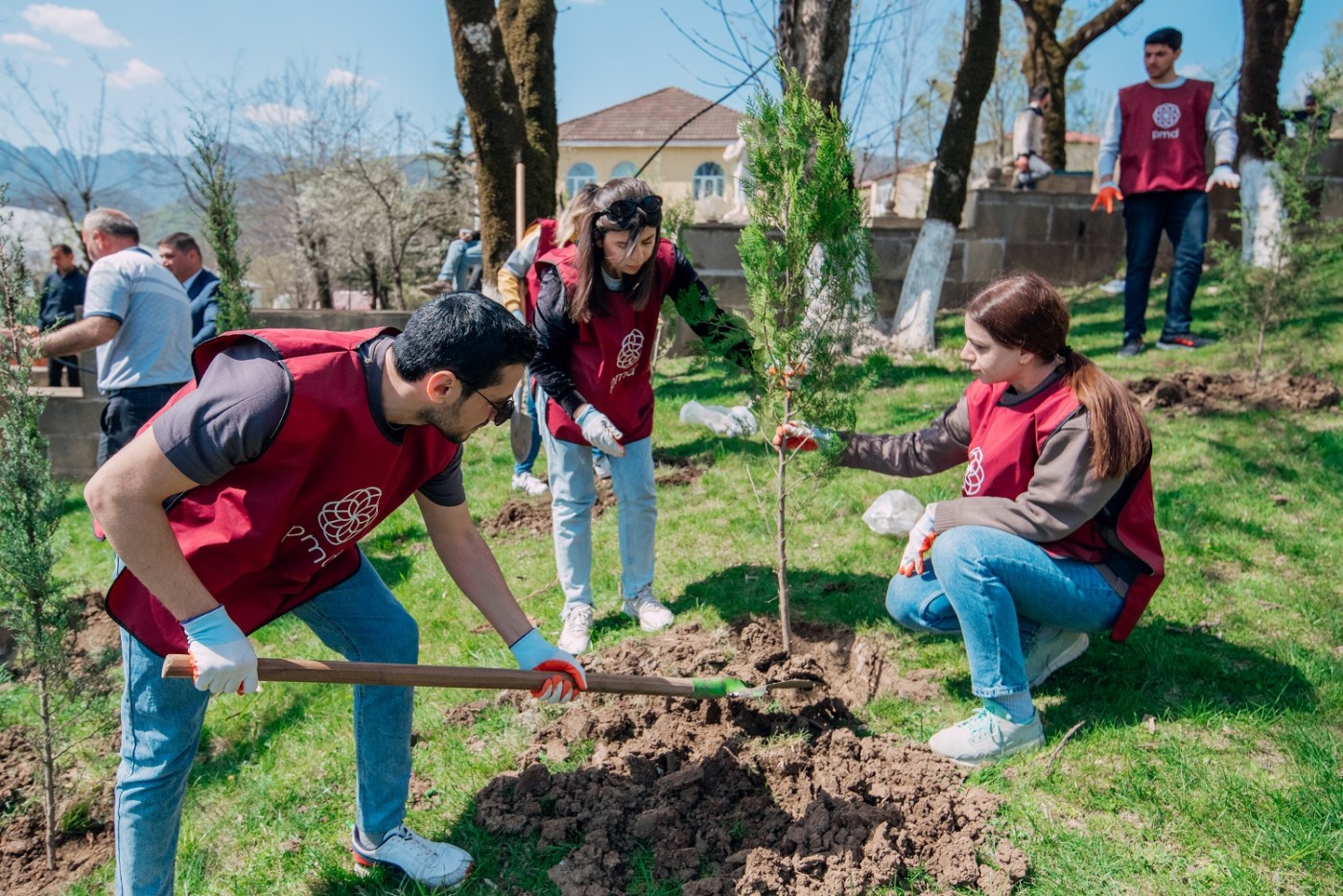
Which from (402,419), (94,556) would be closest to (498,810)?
(402,419)

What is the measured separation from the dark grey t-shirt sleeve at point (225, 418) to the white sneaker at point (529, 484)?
4200 millimetres

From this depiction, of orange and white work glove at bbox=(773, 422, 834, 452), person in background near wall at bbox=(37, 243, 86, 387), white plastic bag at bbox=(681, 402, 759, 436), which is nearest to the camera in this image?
orange and white work glove at bbox=(773, 422, 834, 452)

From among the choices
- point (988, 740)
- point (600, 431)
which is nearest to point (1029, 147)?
point (600, 431)

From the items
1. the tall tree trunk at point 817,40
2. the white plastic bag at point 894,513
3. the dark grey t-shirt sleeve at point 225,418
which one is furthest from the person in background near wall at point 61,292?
the dark grey t-shirt sleeve at point 225,418

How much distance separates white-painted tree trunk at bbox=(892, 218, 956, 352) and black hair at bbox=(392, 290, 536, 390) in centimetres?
765

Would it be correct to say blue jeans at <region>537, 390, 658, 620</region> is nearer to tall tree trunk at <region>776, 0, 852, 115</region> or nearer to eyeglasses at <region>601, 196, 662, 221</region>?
eyeglasses at <region>601, 196, 662, 221</region>

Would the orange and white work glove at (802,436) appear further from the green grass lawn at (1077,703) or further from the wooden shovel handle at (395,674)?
the wooden shovel handle at (395,674)

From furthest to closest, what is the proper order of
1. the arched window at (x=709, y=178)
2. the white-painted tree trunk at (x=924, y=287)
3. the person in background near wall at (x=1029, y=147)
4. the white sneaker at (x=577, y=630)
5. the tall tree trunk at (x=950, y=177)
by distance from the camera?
the arched window at (x=709, y=178) < the person in background near wall at (x=1029, y=147) < the white-painted tree trunk at (x=924, y=287) < the tall tree trunk at (x=950, y=177) < the white sneaker at (x=577, y=630)

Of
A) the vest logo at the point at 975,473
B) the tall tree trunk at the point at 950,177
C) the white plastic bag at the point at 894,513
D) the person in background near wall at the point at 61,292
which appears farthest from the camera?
the person in background near wall at the point at 61,292

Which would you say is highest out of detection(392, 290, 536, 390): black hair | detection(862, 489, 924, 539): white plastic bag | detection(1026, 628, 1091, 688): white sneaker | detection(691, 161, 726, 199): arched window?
detection(691, 161, 726, 199): arched window

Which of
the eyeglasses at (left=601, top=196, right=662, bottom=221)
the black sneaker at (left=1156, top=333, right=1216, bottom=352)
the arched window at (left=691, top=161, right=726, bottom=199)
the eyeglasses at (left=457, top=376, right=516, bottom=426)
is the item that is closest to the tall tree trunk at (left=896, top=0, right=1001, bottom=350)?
the black sneaker at (left=1156, top=333, right=1216, bottom=352)

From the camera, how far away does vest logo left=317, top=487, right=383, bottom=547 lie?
92.1 inches

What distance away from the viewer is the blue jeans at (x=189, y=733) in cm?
231

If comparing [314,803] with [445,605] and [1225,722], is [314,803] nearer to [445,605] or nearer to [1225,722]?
[445,605]
